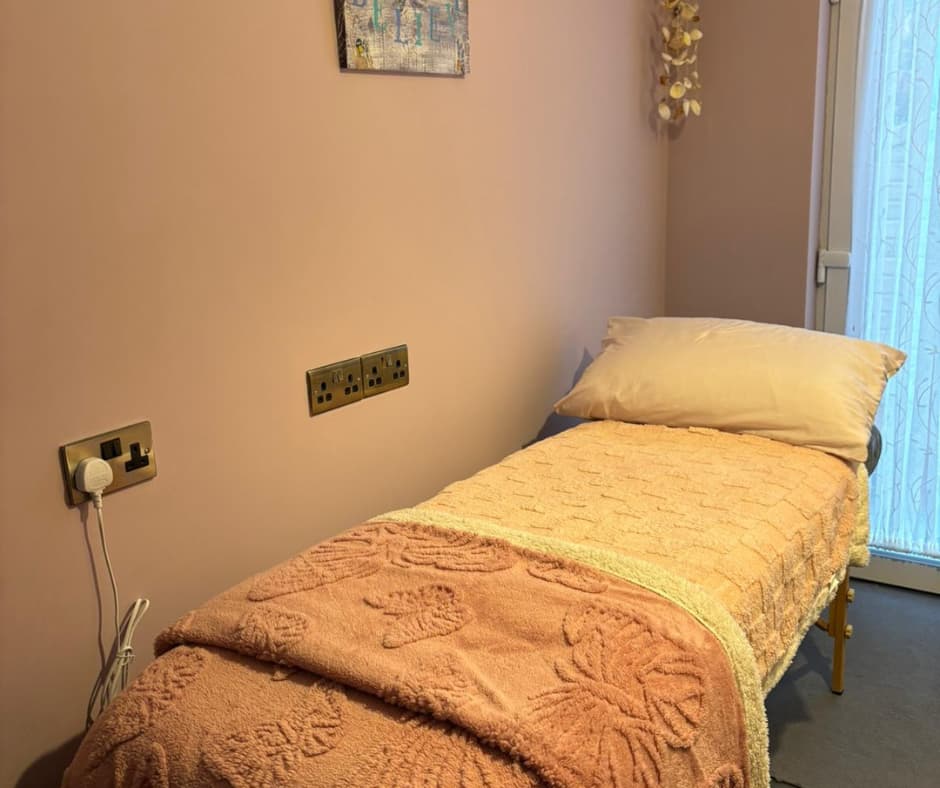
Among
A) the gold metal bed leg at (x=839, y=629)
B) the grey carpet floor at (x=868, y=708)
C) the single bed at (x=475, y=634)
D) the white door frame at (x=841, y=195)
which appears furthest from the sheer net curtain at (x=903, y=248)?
the single bed at (x=475, y=634)

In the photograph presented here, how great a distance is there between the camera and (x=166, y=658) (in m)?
1.24

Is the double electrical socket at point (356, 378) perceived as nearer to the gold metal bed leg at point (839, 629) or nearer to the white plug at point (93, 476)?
the white plug at point (93, 476)

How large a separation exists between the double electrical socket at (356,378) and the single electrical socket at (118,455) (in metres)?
0.36

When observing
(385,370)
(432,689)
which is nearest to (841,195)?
(385,370)

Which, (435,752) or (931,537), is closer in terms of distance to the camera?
(435,752)

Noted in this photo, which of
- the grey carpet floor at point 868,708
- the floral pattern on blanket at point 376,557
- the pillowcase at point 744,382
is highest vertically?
the pillowcase at point 744,382

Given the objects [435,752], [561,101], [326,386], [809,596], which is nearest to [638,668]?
[435,752]

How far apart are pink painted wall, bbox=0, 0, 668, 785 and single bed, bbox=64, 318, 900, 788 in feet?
0.72

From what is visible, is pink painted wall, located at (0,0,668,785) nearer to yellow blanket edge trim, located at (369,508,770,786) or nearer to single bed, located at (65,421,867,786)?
single bed, located at (65,421,867,786)

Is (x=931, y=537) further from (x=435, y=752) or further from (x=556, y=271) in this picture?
(x=435, y=752)

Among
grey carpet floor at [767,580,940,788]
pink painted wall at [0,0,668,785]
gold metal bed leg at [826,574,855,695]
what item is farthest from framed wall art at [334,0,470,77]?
grey carpet floor at [767,580,940,788]

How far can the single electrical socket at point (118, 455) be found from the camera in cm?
133

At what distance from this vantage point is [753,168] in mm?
2664

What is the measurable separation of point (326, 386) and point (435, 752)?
888 millimetres
